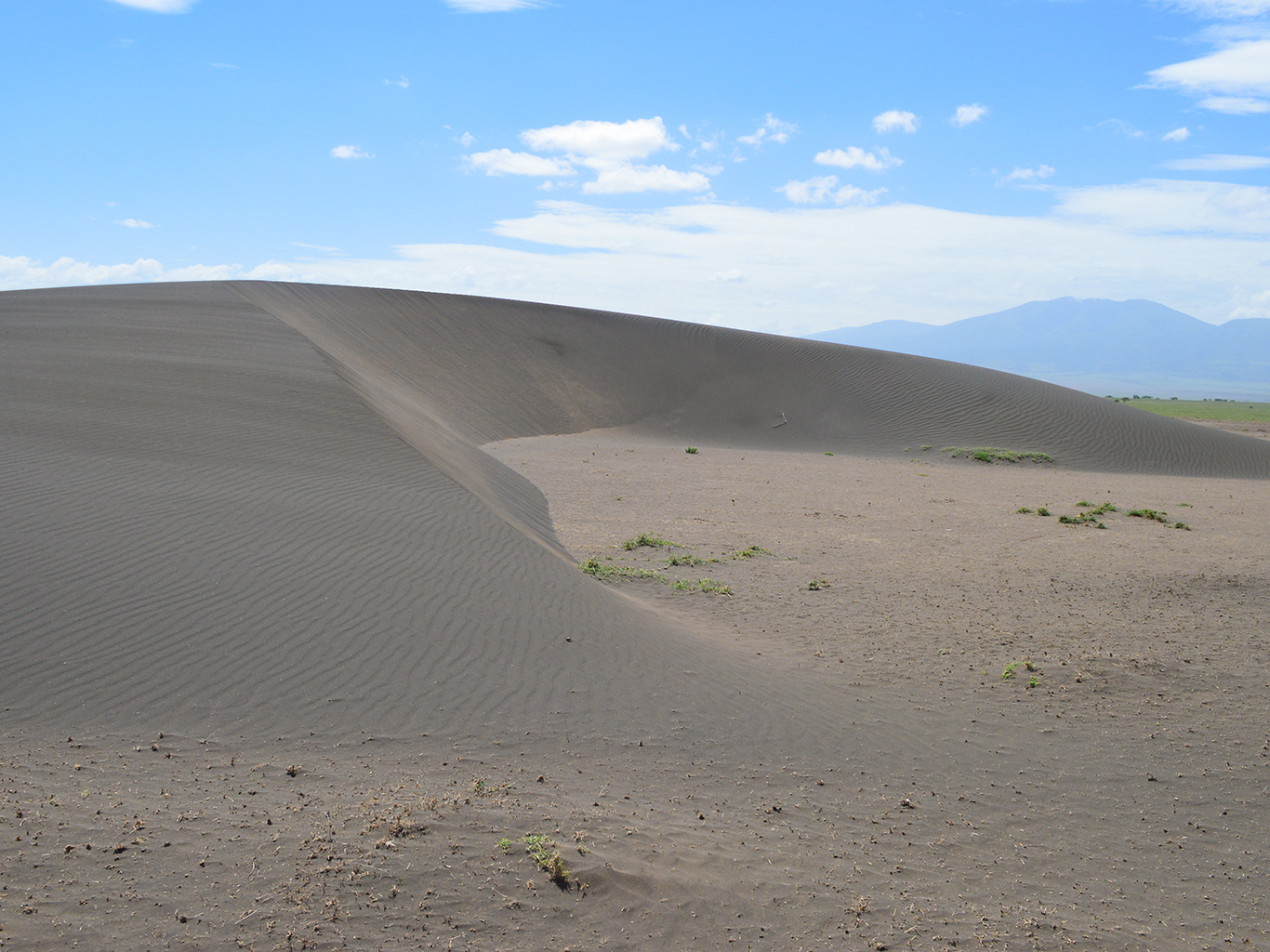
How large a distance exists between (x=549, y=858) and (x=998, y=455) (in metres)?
29.7

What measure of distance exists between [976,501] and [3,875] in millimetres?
20131

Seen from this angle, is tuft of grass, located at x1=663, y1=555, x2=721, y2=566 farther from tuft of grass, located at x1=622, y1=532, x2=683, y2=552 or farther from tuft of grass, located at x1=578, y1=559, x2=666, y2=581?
tuft of grass, located at x1=622, y1=532, x2=683, y2=552

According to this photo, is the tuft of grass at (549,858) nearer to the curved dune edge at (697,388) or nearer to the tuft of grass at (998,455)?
the curved dune edge at (697,388)

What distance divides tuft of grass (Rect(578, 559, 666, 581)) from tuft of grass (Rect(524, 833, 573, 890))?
7.14 m

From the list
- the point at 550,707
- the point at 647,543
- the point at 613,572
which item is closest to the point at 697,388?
the point at 647,543

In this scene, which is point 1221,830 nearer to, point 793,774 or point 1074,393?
point 793,774

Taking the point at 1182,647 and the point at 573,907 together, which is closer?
the point at 573,907

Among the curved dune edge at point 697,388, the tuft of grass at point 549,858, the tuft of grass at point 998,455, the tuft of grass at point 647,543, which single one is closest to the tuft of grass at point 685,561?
the tuft of grass at point 647,543

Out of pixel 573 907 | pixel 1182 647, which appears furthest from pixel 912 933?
pixel 1182 647

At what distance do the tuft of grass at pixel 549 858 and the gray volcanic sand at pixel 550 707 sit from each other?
80 millimetres

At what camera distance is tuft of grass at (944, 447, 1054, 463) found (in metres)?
30.9

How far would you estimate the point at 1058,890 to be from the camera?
5281 mm

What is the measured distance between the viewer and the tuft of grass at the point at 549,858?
4688 mm

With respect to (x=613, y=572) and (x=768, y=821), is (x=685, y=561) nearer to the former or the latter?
(x=613, y=572)
